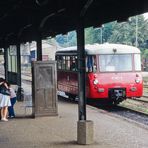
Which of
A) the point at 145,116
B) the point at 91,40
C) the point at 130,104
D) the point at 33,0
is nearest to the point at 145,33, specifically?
the point at 91,40

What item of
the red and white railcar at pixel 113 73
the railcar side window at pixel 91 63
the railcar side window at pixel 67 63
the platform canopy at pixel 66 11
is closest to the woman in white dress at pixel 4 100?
the platform canopy at pixel 66 11

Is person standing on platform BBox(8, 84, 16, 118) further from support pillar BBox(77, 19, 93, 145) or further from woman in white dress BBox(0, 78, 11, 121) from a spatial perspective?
support pillar BBox(77, 19, 93, 145)

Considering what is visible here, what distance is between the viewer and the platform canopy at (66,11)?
428 inches

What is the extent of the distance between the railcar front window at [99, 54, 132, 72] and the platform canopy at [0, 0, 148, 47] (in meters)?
2.88

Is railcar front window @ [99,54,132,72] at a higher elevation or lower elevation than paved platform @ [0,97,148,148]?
higher

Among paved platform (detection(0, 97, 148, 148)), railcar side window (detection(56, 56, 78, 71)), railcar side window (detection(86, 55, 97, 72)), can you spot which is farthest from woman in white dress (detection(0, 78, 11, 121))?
railcar side window (detection(56, 56, 78, 71))

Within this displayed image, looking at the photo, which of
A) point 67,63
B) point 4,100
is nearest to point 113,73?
point 67,63

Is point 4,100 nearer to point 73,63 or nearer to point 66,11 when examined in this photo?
point 66,11

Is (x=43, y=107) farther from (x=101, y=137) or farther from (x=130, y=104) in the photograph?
(x=130, y=104)

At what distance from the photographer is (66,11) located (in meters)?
12.1

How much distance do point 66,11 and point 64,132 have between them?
3.06 m

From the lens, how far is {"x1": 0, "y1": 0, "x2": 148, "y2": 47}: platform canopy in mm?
10883

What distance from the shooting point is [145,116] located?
18734mm

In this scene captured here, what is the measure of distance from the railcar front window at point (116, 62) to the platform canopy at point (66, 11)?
2.88 metres
